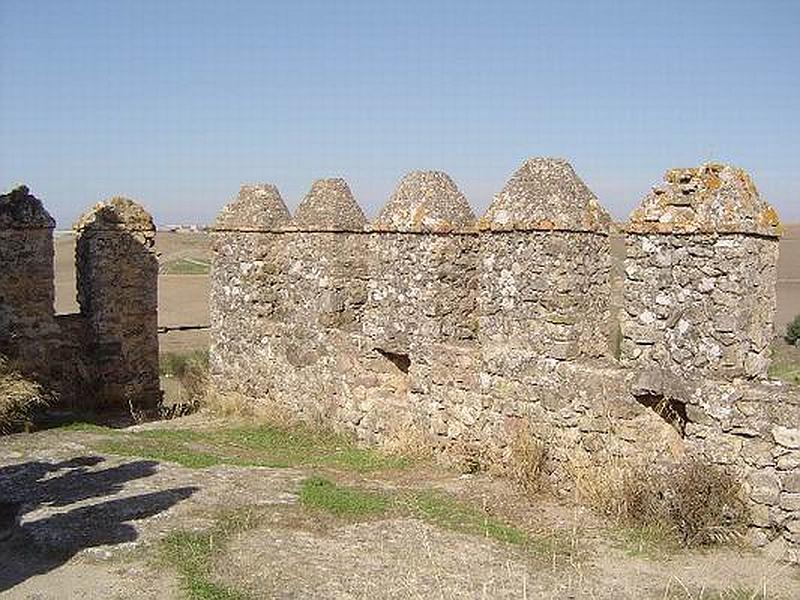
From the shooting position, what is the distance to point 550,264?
7.78 metres

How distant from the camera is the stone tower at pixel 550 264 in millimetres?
7734

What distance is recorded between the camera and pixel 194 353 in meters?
17.9

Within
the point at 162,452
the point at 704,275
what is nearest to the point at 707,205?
the point at 704,275

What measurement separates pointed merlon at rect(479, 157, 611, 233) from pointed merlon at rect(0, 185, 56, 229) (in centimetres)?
653

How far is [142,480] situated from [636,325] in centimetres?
460

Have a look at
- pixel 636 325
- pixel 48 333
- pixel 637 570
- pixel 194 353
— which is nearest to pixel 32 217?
pixel 48 333

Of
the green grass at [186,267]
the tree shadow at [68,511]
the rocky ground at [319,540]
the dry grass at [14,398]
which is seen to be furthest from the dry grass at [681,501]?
the green grass at [186,267]

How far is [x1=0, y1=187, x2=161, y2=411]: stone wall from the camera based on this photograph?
38.1 ft

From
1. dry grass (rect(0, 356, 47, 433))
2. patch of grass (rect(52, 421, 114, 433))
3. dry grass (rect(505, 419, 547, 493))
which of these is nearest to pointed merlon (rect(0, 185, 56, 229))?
dry grass (rect(0, 356, 47, 433))

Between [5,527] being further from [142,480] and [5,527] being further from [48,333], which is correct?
[48,333]

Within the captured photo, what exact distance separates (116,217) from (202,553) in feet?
23.7

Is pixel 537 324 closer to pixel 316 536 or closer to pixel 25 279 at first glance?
pixel 316 536

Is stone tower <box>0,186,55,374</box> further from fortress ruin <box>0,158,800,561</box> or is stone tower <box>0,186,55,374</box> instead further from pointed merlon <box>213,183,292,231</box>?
pointed merlon <box>213,183,292,231</box>

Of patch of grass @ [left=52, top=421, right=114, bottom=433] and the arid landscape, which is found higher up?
patch of grass @ [left=52, top=421, right=114, bottom=433]
